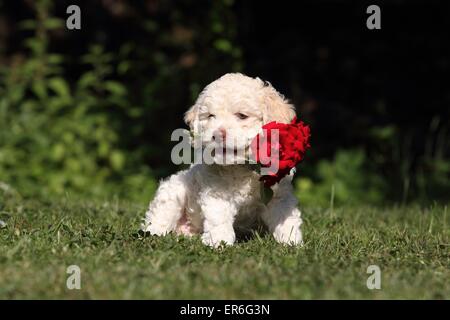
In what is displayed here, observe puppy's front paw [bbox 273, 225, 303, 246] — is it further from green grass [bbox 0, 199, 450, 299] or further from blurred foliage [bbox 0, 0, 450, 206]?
blurred foliage [bbox 0, 0, 450, 206]

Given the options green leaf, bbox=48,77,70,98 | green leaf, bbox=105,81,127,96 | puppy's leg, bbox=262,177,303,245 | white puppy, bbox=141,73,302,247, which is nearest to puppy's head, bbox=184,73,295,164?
white puppy, bbox=141,73,302,247

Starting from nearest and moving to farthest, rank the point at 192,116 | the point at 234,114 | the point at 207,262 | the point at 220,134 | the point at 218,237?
the point at 207,262, the point at 220,134, the point at 234,114, the point at 218,237, the point at 192,116

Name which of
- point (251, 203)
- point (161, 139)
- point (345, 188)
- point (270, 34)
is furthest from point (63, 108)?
point (251, 203)

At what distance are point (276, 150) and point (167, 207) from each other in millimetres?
993

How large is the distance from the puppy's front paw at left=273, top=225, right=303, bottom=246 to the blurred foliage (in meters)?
4.00

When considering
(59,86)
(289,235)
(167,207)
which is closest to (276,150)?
(289,235)

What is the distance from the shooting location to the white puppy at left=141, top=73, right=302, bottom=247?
14.6 ft

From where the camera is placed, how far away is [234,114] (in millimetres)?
4465

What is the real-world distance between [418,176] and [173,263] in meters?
5.82

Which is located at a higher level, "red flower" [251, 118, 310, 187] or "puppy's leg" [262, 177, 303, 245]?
"red flower" [251, 118, 310, 187]

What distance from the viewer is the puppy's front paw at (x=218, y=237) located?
180 inches

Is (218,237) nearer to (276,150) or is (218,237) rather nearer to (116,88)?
(276,150)

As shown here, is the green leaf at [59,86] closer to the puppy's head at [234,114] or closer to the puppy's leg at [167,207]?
the puppy's leg at [167,207]
